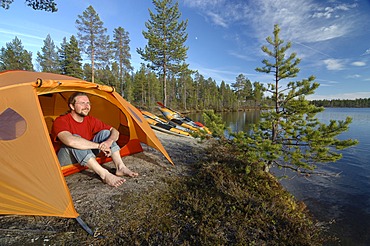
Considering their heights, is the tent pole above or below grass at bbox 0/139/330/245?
above

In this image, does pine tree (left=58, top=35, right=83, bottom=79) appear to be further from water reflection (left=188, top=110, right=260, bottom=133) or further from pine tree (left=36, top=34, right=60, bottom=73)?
water reflection (left=188, top=110, right=260, bottom=133)

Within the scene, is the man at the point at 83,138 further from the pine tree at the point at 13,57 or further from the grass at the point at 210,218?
the pine tree at the point at 13,57

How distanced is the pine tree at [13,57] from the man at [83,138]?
3386 centimetres

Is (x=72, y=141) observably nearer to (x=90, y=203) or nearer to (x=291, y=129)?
(x=90, y=203)

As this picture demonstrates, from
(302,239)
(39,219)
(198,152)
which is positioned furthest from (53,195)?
(198,152)

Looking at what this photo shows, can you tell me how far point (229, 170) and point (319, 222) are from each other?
194cm

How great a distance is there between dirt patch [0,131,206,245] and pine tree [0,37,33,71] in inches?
1350

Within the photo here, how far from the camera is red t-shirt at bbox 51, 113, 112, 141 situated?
3.17 m

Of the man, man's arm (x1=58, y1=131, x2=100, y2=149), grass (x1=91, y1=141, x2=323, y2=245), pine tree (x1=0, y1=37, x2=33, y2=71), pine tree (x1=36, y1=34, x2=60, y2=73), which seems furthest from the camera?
pine tree (x1=36, y1=34, x2=60, y2=73)

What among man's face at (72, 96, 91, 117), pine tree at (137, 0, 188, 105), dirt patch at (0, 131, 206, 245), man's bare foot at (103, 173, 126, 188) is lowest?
dirt patch at (0, 131, 206, 245)

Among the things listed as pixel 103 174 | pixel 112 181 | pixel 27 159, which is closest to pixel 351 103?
pixel 112 181

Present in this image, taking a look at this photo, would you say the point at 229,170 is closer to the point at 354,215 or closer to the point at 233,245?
the point at 233,245

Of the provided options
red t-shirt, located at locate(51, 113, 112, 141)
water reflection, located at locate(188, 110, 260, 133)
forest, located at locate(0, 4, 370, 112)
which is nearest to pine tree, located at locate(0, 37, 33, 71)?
forest, located at locate(0, 4, 370, 112)

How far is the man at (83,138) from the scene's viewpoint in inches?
121
